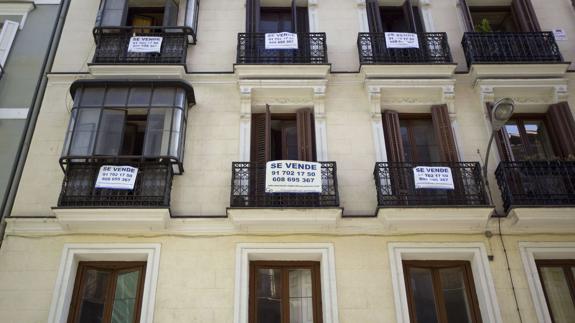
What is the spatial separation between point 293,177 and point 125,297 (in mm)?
3671

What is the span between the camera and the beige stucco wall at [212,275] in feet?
29.5

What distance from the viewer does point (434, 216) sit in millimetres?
9531

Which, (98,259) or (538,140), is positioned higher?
(538,140)

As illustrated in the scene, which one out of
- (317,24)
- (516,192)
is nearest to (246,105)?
(317,24)

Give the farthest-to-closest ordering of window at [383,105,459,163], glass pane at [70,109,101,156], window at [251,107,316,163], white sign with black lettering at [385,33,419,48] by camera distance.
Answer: white sign with black lettering at [385,33,419,48], window at [251,107,316,163], window at [383,105,459,163], glass pane at [70,109,101,156]

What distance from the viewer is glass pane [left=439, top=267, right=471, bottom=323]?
9.26 meters

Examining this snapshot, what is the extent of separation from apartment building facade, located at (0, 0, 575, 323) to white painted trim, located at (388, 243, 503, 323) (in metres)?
0.04

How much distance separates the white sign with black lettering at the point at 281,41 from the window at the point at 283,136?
59.8 inches

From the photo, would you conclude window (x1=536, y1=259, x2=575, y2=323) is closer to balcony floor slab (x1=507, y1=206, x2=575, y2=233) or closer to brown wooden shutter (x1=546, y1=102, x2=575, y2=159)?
balcony floor slab (x1=507, y1=206, x2=575, y2=233)

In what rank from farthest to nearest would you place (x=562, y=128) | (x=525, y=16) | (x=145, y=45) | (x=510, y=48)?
(x=525, y=16) → (x=510, y=48) → (x=145, y=45) → (x=562, y=128)

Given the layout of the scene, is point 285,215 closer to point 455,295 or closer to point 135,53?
point 455,295

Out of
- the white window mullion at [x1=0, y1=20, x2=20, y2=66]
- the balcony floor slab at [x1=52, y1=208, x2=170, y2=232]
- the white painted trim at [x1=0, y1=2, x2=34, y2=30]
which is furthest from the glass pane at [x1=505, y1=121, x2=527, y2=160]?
the white painted trim at [x1=0, y1=2, x2=34, y2=30]

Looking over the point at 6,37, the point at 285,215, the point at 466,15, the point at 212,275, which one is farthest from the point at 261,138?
the point at 6,37

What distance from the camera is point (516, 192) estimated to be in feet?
32.4
